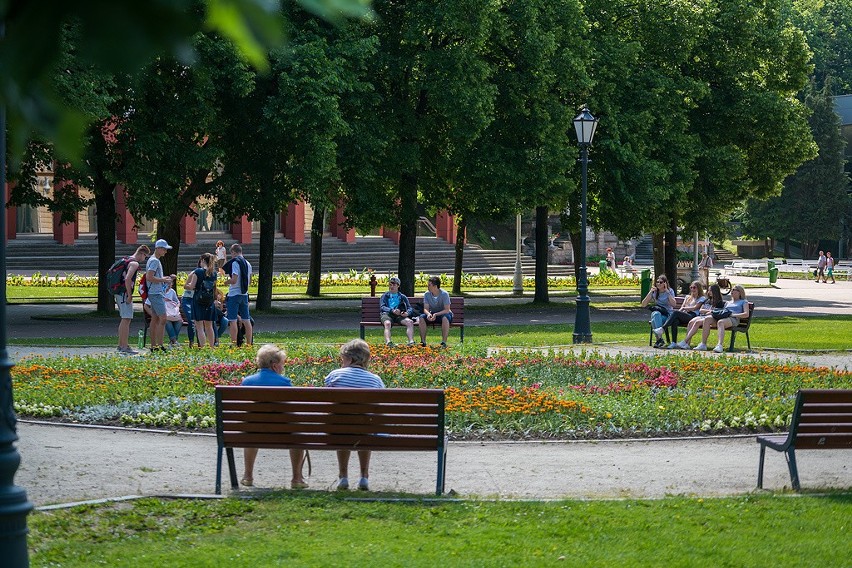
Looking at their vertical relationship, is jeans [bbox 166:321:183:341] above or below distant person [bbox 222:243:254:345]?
below

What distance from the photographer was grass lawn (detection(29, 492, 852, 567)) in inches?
252

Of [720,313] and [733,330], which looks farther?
Result: [720,313]

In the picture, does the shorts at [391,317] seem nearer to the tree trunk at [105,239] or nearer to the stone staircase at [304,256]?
the tree trunk at [105,239]

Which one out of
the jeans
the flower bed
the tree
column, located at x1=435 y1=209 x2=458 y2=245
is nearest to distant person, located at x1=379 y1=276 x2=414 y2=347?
the flower bed

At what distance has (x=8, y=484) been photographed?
5.77 m

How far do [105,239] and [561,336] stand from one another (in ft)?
40.1

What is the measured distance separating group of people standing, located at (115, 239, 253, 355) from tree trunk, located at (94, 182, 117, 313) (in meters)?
9.14

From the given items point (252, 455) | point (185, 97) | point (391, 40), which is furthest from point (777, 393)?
point (391, 40)

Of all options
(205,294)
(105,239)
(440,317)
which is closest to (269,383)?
(205,294)

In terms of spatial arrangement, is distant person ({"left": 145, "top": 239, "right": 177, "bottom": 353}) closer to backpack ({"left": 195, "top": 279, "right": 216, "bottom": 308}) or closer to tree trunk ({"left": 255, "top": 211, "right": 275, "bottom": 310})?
backpack ({"left": 195, "top": 279, "right": 216, "bottom": 308})

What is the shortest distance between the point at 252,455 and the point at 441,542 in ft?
8.15

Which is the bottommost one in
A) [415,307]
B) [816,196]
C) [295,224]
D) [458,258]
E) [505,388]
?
[505,388]

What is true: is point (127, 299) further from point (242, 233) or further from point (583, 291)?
point (242, 233)

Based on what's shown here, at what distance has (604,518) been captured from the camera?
7.41 m
